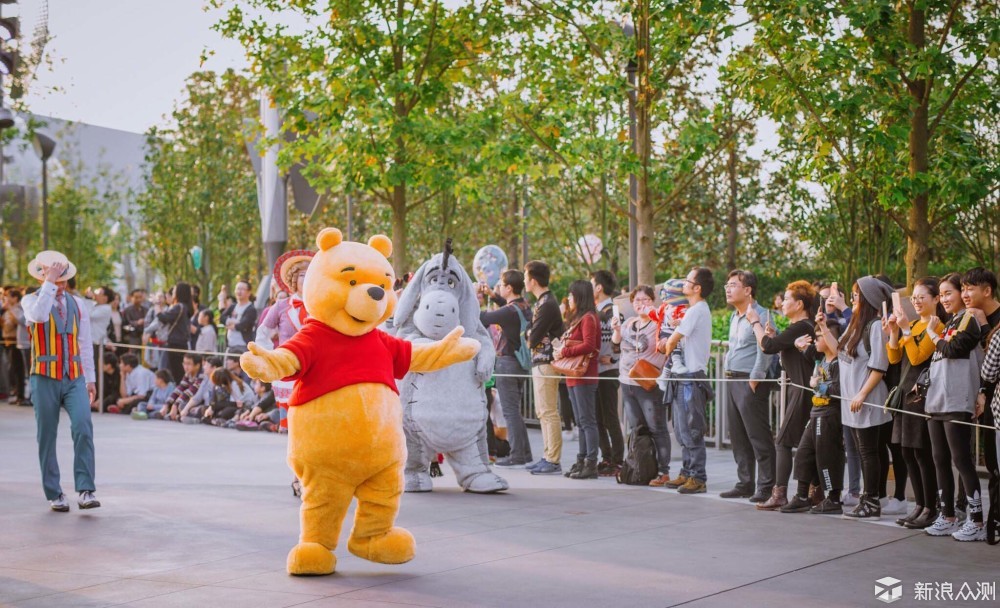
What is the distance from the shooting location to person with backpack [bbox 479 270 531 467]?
1230 centimetres

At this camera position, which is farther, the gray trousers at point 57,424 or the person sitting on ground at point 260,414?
the person sitting on ground at point 260,414

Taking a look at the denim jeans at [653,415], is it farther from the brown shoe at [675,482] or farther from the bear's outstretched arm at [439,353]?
the bear's outstretched arm at [439,353]

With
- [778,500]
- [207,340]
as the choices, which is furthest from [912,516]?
[207,340]

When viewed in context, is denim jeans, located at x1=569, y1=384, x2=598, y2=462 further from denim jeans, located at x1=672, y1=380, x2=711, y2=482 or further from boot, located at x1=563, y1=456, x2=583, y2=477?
denim jeans, located at x1=672, y1=380, x2=711, y2=482

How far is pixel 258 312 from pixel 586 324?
8.35 meters

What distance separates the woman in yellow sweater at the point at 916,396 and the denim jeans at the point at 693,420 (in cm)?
202

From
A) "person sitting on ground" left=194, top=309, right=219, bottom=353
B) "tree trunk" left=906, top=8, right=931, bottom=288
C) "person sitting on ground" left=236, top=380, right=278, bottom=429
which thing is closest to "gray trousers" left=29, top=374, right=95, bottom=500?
"person sitting on ground" left=236, top=380, right=278, bottom=429

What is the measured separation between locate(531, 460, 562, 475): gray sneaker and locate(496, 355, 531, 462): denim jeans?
0.50 meters

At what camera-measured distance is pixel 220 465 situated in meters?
12.5

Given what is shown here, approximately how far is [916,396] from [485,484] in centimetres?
366

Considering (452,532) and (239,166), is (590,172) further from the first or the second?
(239,166)

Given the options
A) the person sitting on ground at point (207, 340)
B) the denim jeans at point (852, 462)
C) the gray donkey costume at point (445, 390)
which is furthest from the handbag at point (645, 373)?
the person sitting on ground at point (207, 340)

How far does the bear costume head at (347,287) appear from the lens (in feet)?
23.4

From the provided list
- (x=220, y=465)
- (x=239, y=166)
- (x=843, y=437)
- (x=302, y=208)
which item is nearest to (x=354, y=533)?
(x=843, y=437)
